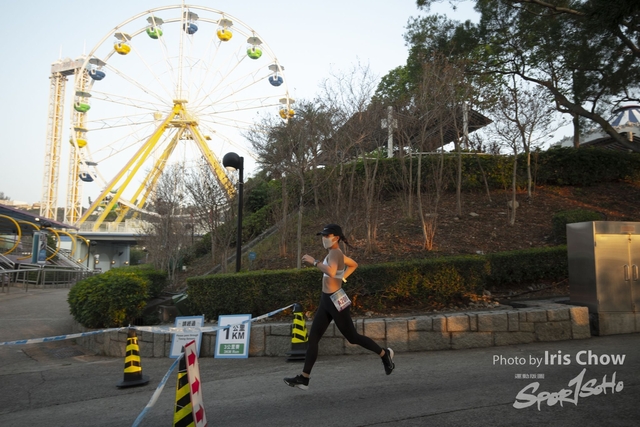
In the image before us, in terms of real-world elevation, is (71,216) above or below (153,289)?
above

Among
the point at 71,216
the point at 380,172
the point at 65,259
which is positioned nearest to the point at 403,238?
the point at 380,172

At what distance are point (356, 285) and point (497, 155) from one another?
10.8m

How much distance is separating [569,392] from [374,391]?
1.75m

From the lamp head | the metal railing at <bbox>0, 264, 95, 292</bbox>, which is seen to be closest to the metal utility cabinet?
the lamp head

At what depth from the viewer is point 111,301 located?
824 cm

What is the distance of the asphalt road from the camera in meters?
3.86

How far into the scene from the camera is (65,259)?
28.8 metres

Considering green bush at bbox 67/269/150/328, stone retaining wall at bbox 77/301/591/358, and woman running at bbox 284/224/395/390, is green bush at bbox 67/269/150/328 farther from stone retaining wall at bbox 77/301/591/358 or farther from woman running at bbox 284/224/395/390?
woman running at bbox 284/224/395/390

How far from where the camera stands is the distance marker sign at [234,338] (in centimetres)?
700

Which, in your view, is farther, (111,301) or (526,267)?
(526,267)

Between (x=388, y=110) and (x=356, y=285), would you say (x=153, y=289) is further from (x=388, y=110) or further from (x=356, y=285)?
(x=388, y=110)

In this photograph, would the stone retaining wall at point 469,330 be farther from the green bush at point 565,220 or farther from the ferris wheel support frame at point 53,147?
the ferris wheel support frame at point 53,147

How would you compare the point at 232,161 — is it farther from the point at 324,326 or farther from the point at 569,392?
the point at 569,392

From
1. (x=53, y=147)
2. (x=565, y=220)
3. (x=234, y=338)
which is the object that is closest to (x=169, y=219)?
(x=234, y=338)
